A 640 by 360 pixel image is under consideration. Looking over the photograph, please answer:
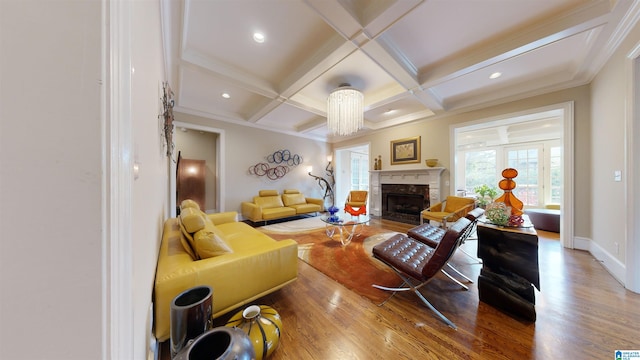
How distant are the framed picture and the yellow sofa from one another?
235cm

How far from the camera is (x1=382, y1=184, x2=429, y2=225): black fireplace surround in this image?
14.9 feet

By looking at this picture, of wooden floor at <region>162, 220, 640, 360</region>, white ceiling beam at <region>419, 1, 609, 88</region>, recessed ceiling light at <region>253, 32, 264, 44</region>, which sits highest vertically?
recessed ceiling light at <region>253, 32, 264, 44</region>

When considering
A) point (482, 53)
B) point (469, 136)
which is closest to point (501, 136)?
point (469, 136)

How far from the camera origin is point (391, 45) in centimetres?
228

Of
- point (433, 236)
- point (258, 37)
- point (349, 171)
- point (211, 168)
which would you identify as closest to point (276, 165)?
point (211, 168)

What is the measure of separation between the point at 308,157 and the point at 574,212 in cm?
556

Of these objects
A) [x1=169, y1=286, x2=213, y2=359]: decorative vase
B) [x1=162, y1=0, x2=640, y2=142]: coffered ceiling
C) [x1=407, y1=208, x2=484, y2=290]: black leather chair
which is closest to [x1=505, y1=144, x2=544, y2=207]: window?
[x1=162, y1=0, x2=640, y2=142]: coffered ceiling

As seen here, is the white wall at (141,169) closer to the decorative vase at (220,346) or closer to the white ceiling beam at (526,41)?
the decorative vase at (220,346)

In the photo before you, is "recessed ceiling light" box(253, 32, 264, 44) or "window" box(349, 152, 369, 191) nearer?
"recessed ceiling light" box(253, 32, 264, 44)

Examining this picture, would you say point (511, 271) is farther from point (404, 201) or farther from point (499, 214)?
point (404, 201)

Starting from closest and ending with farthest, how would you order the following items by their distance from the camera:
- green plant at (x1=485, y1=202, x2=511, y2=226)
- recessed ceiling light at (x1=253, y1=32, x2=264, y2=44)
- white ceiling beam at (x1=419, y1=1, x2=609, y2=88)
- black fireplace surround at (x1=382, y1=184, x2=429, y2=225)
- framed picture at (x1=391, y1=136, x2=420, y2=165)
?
1. white ceiling beam at (x1=419, y1=1, x2=609, y2=88)
2. green plant at (x1=485, y1=202, x2=511, y2=226)
3. recessed ceiling light at (x1=253, y1=32, x2=264, y2=44)
4. black fireplace surround at (x1=382, y1=184, x2=429, y2=225)
5. framed picture at (x1=391, y1=136, x2=420, y2=165)

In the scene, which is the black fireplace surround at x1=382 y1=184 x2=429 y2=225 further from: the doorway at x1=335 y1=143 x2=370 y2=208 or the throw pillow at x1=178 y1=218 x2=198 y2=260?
the throw pillow at x1=178 y1=218 x2=198 y2=260
